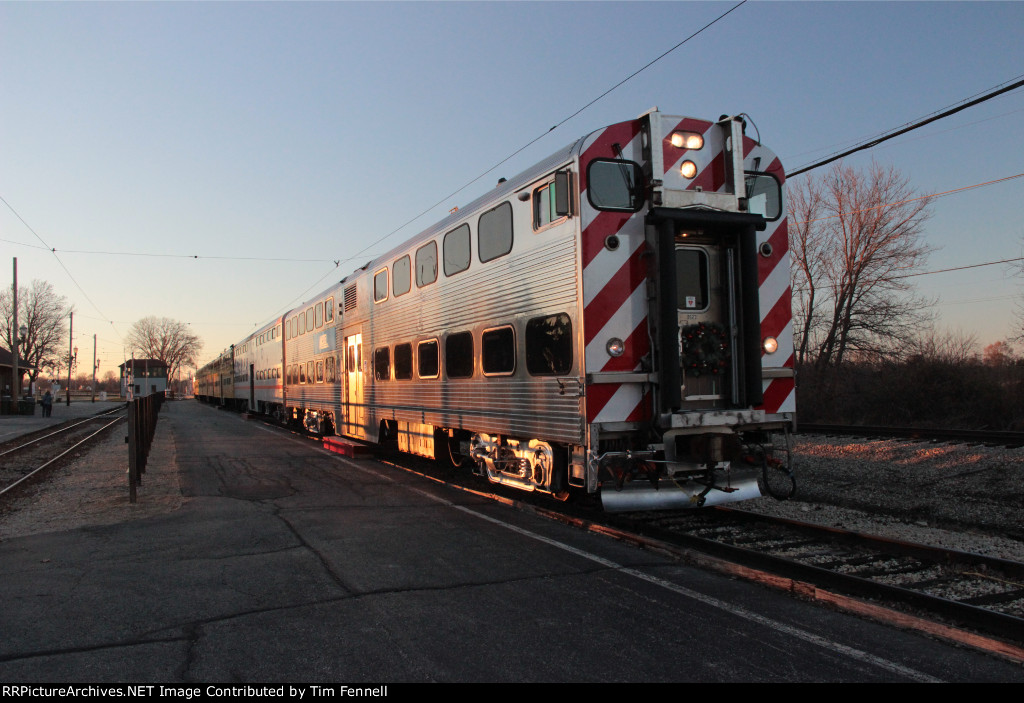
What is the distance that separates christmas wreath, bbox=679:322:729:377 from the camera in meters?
6.48

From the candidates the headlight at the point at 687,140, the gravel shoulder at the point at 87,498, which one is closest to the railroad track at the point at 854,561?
the headlight at the point at 687,140

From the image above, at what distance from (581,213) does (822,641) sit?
404cm

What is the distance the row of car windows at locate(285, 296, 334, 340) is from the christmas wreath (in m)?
11.3

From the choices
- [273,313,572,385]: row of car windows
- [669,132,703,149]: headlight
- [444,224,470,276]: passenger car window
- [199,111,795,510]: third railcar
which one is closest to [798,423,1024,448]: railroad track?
[199,111,795,510]: third railcar

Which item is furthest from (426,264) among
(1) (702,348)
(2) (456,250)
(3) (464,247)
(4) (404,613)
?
(4) (404,613)

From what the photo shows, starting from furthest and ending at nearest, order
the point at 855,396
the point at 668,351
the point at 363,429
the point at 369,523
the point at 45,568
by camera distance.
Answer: the point at 855,396 < the point at 363,429 < the point at 369,523 < the point at 668,351 < the point at 45,568

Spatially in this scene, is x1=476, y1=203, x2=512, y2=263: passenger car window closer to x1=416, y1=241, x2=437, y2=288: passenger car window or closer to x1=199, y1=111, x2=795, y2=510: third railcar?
x1=199, y1=111, x2=795, y2=510: third railcar

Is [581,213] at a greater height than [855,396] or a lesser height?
greater

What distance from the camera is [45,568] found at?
563 centimetres

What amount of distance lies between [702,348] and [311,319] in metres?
14.3

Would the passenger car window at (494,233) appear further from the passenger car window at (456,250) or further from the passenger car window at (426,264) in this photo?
the passenger car window at (426,264)

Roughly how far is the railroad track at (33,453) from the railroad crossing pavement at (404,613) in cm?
579

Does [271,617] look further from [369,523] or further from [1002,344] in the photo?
[1002,344]
